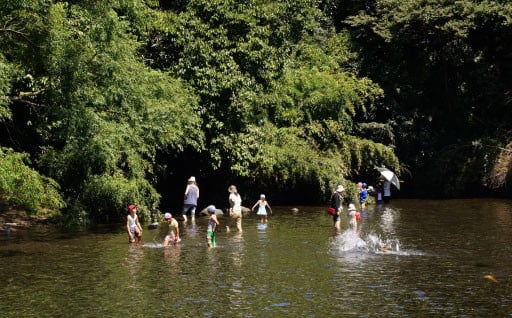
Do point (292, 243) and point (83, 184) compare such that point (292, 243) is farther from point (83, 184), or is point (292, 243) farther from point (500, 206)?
point (500, 206)

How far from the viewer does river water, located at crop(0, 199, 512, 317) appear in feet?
49.4

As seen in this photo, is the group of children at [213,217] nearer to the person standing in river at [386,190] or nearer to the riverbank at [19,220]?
the riverbank at [19,220]

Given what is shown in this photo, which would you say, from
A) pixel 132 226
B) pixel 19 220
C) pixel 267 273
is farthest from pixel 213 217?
pixel 19 220

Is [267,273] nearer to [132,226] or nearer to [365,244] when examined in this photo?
[365,244]

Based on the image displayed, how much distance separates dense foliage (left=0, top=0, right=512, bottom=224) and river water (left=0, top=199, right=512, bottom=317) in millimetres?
3469

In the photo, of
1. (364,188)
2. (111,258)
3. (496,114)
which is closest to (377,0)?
(496,114)

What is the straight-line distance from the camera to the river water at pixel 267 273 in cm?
1507

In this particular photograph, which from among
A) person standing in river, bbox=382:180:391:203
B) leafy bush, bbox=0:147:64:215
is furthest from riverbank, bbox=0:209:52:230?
person standing in river, bbox=382:180:391:203

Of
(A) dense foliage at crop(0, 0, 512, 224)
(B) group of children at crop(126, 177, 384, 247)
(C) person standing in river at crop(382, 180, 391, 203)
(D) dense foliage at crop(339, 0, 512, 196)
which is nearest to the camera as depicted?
(B) group of children at crop(126, 177, 384, 247)

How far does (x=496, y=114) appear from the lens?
158 feet

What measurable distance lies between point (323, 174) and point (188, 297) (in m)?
23.1

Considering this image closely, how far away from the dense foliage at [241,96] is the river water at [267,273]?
347cm

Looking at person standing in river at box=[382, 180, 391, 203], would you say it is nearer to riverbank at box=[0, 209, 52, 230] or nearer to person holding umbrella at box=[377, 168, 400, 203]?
person holding umbrella at box=[377, 168, 400, 203]

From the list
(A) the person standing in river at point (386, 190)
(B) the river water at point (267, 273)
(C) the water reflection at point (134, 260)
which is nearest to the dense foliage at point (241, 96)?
(A) the person standing in river at point (386, 190)
